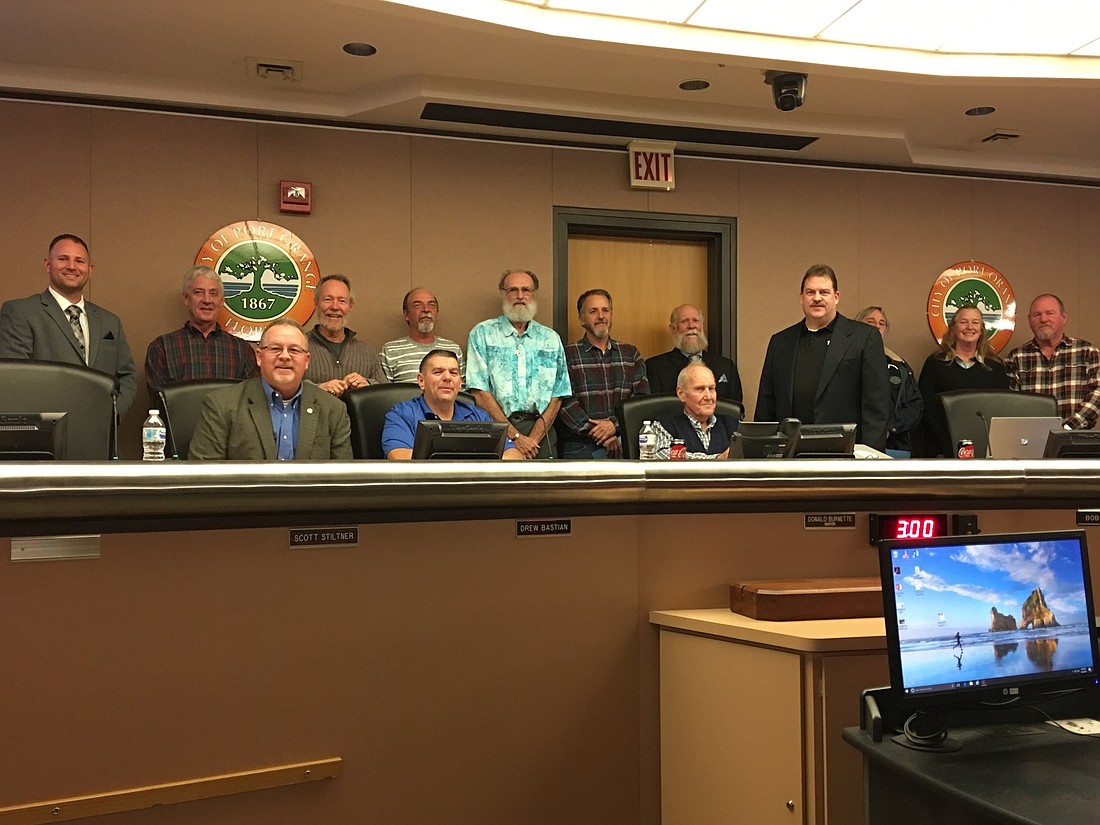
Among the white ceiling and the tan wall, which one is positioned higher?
the white ceiling

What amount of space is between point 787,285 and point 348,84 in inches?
108

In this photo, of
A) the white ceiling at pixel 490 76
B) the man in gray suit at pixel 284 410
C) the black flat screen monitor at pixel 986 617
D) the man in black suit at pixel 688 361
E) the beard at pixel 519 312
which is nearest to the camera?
the black flat screen monitor at pixel 986 617

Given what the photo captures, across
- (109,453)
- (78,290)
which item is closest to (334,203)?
(78,290)

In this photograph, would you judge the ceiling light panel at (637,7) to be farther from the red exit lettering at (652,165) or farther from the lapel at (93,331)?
the lapel at (93,331)

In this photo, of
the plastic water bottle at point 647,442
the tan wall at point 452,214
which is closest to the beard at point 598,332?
the tan wall at point 452,214

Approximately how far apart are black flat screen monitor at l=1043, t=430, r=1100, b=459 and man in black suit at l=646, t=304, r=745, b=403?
9.12 ft

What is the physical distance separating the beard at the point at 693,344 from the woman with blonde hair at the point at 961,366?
1292 millimetres

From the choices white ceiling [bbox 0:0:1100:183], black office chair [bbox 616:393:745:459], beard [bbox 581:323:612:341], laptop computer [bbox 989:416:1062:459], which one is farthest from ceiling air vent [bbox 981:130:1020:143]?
laptop computer [bbox 989:416:1062:459]

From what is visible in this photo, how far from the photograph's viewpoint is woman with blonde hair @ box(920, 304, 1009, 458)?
5578 mm

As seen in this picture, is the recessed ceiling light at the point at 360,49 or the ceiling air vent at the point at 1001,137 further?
the ceiling air vent at the point at 1001,137

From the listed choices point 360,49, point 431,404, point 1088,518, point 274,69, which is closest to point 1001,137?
point 360,49

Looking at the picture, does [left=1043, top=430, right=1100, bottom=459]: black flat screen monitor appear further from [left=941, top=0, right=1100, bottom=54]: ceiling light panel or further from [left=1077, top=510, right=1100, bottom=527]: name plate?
[left=941, top=0, right=1100, bottom=54]: ceiling light panel

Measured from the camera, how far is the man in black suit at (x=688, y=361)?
17.7 feet

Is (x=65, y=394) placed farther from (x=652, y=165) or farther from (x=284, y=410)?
(x=652, y=165)
